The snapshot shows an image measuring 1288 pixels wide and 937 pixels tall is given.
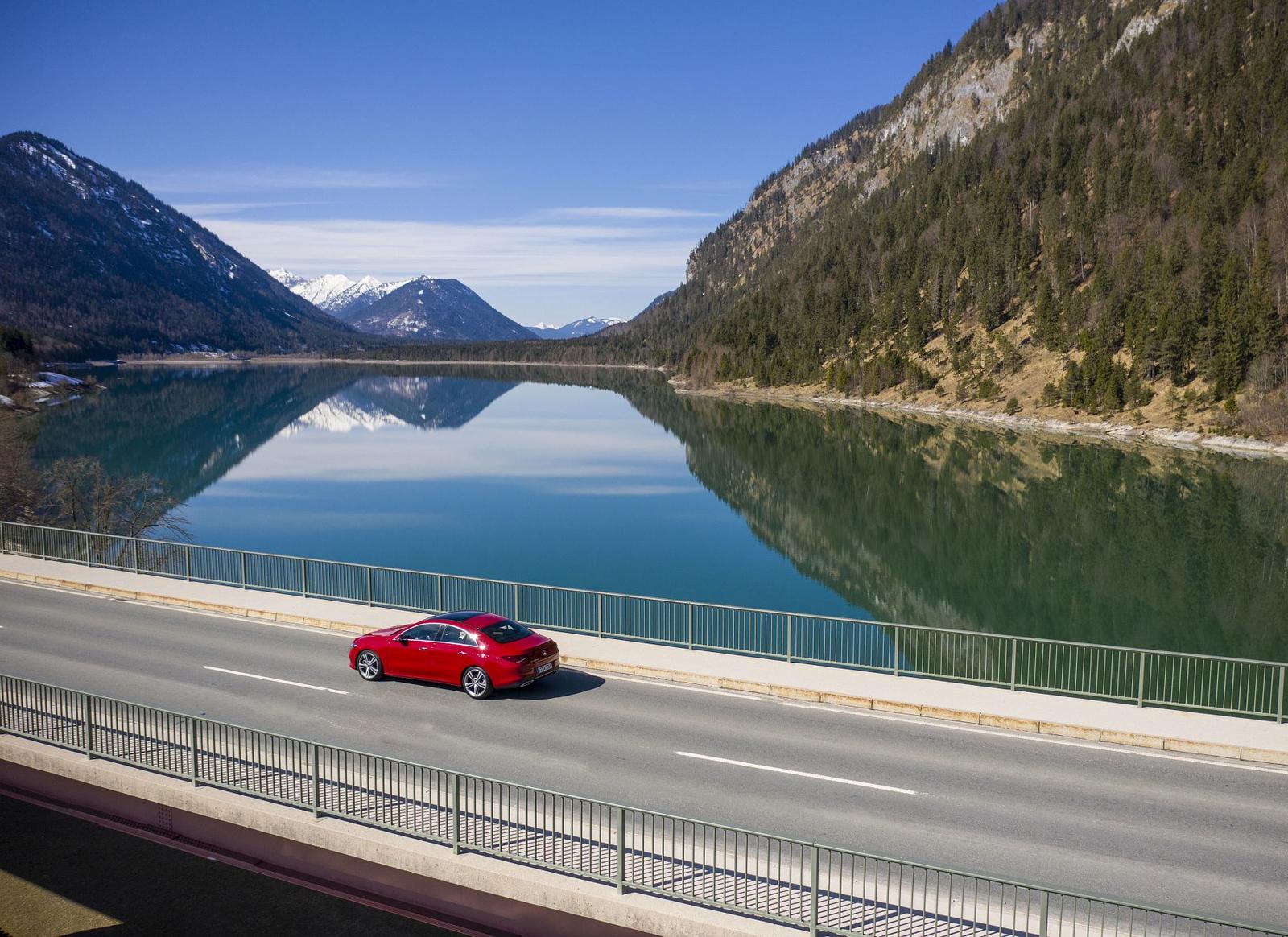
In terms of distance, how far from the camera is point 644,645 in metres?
24.1

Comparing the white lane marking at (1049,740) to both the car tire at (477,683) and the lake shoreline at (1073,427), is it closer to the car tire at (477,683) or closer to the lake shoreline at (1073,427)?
the car tire at (477,683)

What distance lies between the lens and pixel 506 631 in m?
20.8

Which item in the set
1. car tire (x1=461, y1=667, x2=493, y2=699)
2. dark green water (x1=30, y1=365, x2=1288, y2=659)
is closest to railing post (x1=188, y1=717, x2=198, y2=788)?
car tire (x1=461, y1=667, x2=493, y2=699)

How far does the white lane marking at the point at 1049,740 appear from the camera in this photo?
1659 cm

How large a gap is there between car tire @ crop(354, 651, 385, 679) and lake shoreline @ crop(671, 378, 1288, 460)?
258 ft

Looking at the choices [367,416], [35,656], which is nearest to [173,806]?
[35,656]

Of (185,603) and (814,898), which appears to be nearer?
(814,898)

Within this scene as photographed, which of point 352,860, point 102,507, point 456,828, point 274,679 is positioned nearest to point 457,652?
point 274,679

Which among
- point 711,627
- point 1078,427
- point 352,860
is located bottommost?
point 711,627

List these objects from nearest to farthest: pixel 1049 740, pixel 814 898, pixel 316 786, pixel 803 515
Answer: pixel 814 898 < pixel 316 786 < pixel 1049 740 < pixel 803 515

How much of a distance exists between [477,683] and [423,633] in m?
1.70

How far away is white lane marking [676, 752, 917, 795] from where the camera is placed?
15.5 meters

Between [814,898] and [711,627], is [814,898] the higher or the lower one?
the higher one

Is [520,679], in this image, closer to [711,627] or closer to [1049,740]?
[1049,740]
